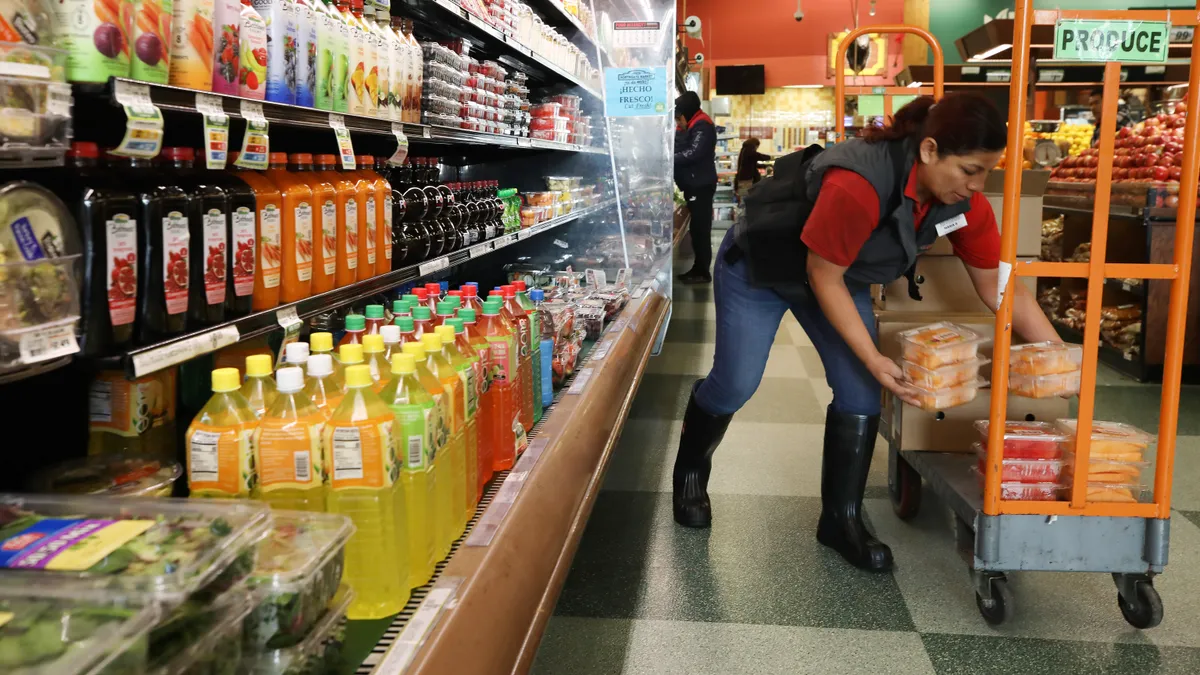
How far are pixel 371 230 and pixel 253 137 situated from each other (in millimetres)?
645

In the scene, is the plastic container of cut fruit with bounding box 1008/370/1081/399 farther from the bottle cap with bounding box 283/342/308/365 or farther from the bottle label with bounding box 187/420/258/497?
the bottle label with bounding box 187/420/258/497

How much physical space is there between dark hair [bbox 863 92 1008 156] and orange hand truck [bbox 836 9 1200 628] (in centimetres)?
5

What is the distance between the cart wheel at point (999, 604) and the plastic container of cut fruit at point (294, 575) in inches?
75.9

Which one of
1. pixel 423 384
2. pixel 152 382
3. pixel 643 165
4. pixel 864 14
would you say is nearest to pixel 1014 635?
pixel 423 384

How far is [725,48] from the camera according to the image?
1672 centimetres

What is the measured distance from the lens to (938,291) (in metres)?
3.52

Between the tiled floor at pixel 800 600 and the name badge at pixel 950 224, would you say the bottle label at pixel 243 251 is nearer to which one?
the tiled floor at pixel 800 600

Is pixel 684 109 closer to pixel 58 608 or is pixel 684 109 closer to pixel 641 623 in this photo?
pixel 641 623

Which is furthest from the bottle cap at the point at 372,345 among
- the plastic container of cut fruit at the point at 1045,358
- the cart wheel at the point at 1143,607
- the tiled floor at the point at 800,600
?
the cart wheel at the point at 1143,607

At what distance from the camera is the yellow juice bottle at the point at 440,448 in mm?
1591

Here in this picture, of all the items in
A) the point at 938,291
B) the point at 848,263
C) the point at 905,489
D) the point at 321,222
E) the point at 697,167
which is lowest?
the point at 905,489

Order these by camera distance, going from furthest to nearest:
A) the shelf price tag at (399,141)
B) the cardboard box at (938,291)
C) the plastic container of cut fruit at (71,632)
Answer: the cardboard box at (938,291) < the shelf price tag at (399,141) < the plastic container of cut fruit at (71,632)

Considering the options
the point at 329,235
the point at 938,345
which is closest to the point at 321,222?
the point at 329,235

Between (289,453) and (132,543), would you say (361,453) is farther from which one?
(132,543)
